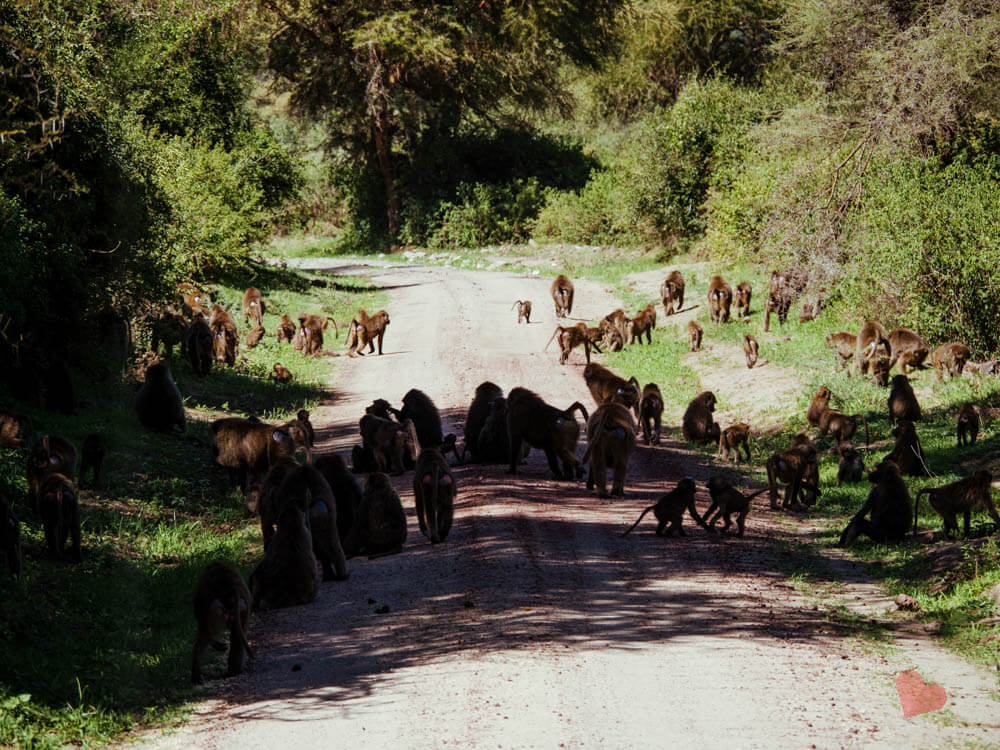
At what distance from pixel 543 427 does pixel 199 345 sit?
902 centimetres

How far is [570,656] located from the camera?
844 centimetres

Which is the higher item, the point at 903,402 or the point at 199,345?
the point at 199,345

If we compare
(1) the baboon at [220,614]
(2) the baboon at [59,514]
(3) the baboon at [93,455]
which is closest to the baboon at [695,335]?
(3) the baboon at [93,455]

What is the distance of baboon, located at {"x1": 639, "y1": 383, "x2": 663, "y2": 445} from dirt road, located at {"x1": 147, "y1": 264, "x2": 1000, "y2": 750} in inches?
175

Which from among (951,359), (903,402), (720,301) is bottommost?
→ (903,402)

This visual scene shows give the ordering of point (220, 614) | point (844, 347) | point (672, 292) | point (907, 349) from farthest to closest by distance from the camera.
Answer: point (672, 292) → point (844, 347) → point (907, 349) → point (220, 614)

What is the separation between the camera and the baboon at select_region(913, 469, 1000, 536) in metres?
11.7

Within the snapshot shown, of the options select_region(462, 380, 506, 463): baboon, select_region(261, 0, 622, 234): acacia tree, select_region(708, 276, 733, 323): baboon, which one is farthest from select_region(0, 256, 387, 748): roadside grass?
select_region(261, 0, 622, 234): acacia tree

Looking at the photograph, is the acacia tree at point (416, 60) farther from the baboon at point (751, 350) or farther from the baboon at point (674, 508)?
the baboon at point (674, 508)

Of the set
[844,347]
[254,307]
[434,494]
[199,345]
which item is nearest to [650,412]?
[844,347]

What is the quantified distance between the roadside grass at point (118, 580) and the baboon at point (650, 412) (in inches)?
240

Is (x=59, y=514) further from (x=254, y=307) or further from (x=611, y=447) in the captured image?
(x=254, y=307)

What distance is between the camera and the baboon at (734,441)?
17.0 m

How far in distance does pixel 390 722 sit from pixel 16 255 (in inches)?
357
